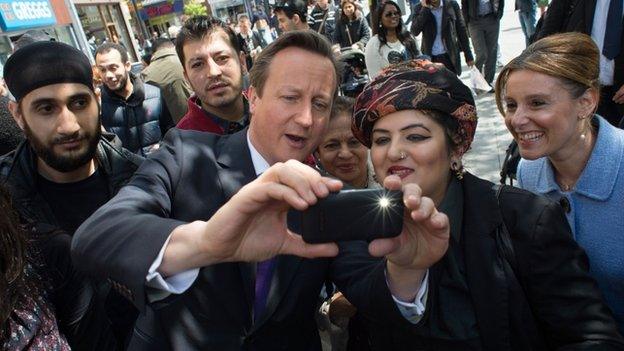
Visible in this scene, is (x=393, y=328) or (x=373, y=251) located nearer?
(x=373, y=251)

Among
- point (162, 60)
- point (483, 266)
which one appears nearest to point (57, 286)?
point (483, 266)

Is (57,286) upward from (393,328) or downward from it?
upward

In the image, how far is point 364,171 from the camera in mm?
2920

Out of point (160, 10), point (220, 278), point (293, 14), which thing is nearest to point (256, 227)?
point (220, 278)

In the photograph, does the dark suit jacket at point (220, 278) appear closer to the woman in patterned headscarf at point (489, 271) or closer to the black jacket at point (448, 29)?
the woman in patterned headscarf at point (489, 271)

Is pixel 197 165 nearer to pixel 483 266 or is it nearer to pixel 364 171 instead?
pixel 483 266

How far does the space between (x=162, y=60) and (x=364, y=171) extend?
3577mm

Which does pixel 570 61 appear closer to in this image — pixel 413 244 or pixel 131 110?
pixel 413 244

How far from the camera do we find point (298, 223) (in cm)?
155

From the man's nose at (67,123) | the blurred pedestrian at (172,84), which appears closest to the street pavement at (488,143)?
the blurred pedestrian at (172,84)

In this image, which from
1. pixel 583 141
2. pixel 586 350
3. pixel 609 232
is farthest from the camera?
pixel 583 141

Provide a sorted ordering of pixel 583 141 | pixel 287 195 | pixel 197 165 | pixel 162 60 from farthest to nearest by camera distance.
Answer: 1. pixel 162 60
2. pixel 583 141
3. pixel 197 165
4. pixel 287 195

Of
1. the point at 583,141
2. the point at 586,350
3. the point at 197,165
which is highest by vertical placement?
the point at 197,165

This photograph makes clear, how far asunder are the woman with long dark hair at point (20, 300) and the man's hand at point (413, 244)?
104 cm
